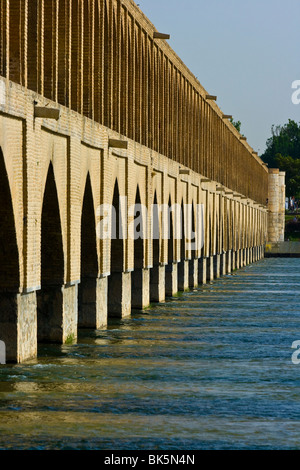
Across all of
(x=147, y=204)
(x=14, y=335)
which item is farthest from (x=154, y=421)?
(x=147, y=204)

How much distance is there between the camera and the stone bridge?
21.2 meters

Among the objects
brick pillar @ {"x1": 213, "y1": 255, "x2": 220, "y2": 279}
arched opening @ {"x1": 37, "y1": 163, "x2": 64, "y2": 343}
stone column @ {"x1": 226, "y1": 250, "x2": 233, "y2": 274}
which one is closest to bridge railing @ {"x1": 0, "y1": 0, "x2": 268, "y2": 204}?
arched opening @ {"x1": 37, "y1": 163, "x2": 64, "y2": 343}

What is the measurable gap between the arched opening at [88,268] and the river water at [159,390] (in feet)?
2.43

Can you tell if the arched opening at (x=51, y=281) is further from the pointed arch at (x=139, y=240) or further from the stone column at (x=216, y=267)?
the stone column at (x=216, y=267)

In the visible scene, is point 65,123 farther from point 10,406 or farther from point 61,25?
point 10,406

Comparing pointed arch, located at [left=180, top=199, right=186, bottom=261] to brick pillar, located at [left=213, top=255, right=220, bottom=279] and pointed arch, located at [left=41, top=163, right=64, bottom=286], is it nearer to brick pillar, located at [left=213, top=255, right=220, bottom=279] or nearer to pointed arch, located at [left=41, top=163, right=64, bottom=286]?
brick pillar, located at [left=213, top=255, right=220, bottom=279]

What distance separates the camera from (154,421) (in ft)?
51.0

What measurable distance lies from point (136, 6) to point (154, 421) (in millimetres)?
24349

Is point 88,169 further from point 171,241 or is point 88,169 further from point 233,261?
point 233,261

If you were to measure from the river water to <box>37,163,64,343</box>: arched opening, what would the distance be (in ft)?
2.15

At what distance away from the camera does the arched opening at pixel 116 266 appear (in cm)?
3325

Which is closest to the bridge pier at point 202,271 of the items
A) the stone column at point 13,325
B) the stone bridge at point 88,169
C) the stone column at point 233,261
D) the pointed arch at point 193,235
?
the stone bridge at point 88,169

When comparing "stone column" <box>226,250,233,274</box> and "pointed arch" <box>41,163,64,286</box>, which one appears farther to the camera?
"stone column" <box>226,250,233,274</box>
